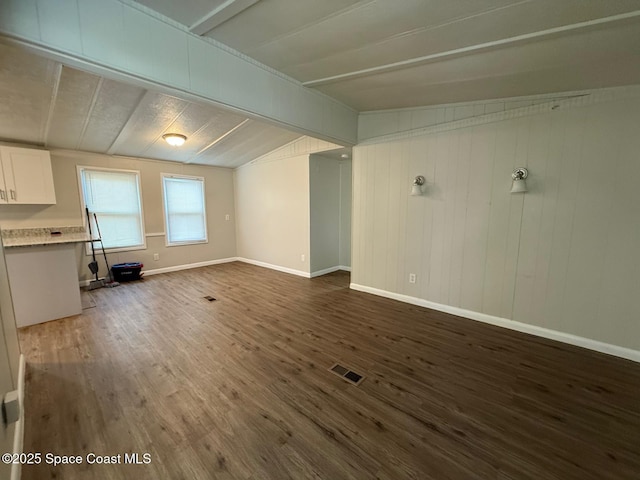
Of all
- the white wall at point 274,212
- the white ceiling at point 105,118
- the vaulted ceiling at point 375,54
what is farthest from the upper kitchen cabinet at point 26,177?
the white wall at point 274,212

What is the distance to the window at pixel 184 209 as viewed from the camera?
A: 18.7 ft

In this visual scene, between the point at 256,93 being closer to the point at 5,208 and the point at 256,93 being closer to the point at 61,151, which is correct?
the point at 61,151

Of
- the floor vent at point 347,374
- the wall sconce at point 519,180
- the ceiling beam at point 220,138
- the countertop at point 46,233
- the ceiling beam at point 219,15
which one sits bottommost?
the floor vent at point 347,374

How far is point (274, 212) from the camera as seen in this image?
570cm

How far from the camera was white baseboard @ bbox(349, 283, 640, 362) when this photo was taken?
2436 millimetres

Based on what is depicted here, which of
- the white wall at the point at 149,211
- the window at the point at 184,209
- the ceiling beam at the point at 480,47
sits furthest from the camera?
the window at the point at 184,209

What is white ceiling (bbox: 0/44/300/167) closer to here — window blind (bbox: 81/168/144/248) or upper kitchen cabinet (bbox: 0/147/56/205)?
upper kitchen cabinet (bbox: 0/147/56/205)

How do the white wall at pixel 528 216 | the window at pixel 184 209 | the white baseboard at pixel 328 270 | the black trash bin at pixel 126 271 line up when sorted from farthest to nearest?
the window at pixel 184 209, the white baseboard at pixel 328 270, the black trash bin at pixel 126 271, the white wall at pixel 528 216

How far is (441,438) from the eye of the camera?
158 cm

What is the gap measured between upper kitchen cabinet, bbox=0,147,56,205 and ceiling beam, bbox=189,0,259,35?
388cm

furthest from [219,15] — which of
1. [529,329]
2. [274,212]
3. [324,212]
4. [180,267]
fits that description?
[180,267]

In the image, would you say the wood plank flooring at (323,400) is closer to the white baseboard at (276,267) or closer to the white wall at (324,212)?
the white baseboard at (276,267)

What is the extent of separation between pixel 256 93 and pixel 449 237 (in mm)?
2855

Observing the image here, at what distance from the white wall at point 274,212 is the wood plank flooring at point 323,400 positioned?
2.26 metres
